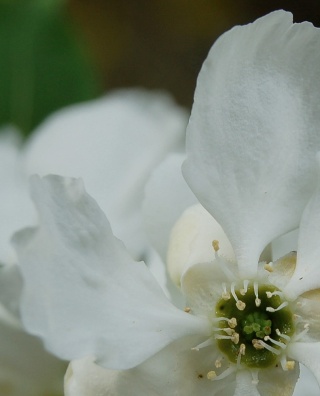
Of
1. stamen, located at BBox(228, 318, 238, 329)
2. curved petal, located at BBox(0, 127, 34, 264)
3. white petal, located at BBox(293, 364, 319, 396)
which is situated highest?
stamen, located at BBox(228, 318, 238, 329)

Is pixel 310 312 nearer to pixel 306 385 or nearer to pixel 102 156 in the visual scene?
pixel 306 385

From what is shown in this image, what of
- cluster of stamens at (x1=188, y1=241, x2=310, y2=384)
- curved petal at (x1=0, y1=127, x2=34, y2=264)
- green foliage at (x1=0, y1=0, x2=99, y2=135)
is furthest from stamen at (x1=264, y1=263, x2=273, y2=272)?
green foliage at (x1=0, y1=0, x2=99, y2=135)

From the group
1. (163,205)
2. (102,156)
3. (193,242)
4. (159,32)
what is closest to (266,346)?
(193,242)

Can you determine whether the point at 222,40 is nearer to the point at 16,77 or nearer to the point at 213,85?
the point at 213,85

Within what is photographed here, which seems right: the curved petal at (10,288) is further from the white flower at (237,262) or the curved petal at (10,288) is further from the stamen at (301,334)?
the stamen at (301,334)

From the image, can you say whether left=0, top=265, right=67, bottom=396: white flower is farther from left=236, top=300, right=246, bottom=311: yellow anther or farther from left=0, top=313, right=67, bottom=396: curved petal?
left=236, top=300, right=246, bottom=311: yellow anther

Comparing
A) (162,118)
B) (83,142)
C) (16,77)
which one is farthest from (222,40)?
(16,77)

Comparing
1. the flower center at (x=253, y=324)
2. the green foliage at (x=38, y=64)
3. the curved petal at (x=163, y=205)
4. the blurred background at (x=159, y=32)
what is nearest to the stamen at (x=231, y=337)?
the flower center at (x=253, y=324)
